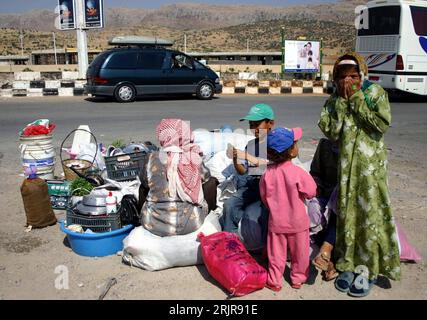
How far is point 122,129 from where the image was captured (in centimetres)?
930

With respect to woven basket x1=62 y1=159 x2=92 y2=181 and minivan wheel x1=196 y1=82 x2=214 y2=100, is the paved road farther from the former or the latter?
woven basket x1=62 y1=159 x2=92 y2=181

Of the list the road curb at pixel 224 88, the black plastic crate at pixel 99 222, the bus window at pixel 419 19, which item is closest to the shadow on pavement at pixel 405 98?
the bus window at pixel 419 19

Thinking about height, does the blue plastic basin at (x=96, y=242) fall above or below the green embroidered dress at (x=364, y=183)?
below

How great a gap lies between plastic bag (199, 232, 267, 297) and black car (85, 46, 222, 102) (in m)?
11.2

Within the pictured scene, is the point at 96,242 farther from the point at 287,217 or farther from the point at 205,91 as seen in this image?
the point at 205,91

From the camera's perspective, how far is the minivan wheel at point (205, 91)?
1542cm

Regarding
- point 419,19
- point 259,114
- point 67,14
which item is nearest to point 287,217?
point 259,114

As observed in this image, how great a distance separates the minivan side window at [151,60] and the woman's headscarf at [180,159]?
439 inches

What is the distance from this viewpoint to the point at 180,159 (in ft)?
12.0

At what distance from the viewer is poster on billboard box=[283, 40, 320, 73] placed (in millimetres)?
20891

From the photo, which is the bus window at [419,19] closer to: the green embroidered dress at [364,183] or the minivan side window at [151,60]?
the minivan side window at [151,60]

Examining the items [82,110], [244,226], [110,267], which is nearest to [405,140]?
[244,226]

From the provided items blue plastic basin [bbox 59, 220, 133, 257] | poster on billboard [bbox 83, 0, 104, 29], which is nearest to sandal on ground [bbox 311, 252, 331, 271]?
blue plastic basin [bbox 59, 220, 133, 257]
